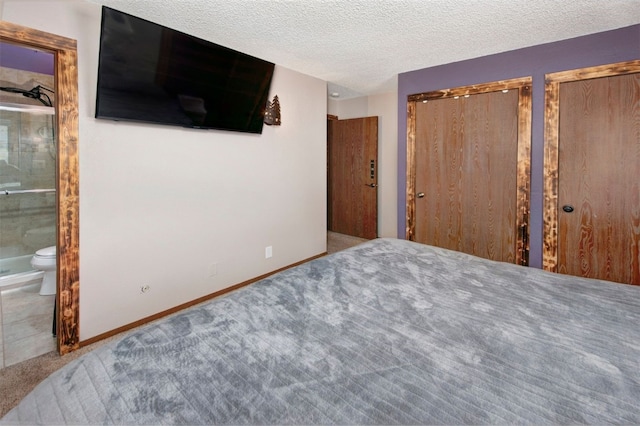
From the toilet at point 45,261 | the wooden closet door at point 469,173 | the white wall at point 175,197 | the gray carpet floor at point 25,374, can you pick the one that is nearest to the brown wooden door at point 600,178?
the wooden closet door at point 469,173

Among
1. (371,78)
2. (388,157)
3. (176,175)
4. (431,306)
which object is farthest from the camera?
(388,157)

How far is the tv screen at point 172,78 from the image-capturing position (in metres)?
2.25

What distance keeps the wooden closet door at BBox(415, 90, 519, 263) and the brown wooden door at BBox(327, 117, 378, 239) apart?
1513 mm

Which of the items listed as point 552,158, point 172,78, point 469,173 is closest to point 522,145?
point 552,158

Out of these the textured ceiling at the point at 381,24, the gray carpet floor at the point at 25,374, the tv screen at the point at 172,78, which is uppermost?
the textured ceiling at the point at 381,24

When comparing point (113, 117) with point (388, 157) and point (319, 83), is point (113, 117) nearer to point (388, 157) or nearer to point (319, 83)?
point (319, 83)

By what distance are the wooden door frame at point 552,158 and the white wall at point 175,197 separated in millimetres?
2418

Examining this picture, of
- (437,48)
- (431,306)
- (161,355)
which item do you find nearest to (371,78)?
(437,48)

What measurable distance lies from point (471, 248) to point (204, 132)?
9.54 ft

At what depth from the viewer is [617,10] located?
2.33m

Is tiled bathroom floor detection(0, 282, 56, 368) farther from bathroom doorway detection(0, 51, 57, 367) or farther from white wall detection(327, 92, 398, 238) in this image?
white wall detection(327, 92, 398, 238)

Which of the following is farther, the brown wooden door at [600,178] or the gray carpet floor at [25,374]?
the brown wooden door at [600,178]

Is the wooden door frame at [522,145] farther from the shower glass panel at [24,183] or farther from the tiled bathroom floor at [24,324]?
the shower glass panel at [24,183]

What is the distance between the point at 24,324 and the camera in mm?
2656
